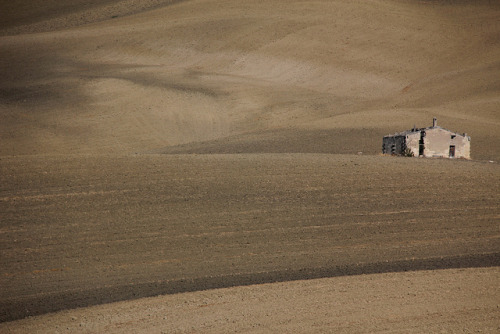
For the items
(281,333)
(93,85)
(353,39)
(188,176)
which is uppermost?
(353,39)

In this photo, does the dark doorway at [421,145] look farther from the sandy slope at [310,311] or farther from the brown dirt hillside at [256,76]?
the sandy slope at [310,311]

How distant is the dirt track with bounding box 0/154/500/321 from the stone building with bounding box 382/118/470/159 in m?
6.29

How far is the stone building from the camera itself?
3039 centimetres

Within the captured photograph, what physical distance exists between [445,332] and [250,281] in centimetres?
429

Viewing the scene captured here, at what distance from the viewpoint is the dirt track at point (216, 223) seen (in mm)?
13992

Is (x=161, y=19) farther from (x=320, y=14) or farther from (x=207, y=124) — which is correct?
(x=207, y=124)

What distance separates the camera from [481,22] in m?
66.3

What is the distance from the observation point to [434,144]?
3045 cm

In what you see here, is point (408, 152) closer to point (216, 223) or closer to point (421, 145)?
point (421, 145)

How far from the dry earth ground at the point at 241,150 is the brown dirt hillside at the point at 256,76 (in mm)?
241

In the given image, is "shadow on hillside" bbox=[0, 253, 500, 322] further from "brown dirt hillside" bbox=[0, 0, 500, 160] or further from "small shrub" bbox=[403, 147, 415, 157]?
"brown dirt hillside" bbox=[0, 0, 500, 160]

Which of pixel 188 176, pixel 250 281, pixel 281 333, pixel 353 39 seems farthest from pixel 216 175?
pixel 353 39

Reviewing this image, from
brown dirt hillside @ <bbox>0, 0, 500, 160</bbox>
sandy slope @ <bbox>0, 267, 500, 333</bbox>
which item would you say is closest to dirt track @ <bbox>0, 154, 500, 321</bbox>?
sandy slope @ <bbox>0, 267, 500, 333</bbox>

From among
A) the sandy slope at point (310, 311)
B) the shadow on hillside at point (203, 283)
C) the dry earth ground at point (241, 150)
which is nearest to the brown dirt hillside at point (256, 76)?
the dry earth ground at point (241, 150)
